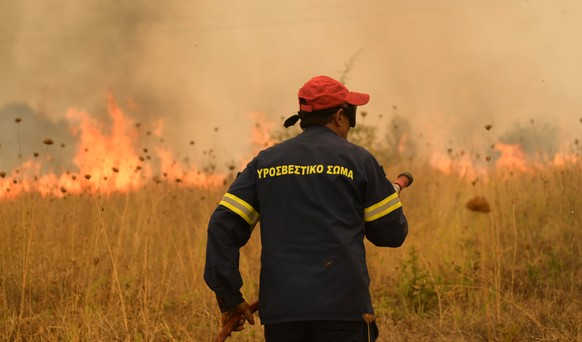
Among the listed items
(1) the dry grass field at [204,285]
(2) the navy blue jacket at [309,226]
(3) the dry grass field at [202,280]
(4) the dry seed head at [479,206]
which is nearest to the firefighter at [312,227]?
(2) the navy blue jacket at [309,226]

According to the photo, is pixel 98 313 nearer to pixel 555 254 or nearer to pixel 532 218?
pixel 555 254

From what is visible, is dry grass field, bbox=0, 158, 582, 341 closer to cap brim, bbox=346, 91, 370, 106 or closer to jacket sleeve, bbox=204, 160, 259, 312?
cap brim, bbox=346, 91, 370, 106

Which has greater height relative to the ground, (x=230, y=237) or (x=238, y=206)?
(x=238, y=206)

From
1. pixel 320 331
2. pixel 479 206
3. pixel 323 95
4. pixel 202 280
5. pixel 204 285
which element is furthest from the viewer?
pixel 202 280

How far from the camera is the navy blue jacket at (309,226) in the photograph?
320 cm

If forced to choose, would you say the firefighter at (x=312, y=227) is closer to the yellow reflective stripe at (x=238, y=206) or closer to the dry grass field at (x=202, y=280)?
the yellow reflective stripe at (x=238, y=206)

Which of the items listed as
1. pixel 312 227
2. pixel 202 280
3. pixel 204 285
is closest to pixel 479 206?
pixel 312 227

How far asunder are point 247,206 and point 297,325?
0.60 m

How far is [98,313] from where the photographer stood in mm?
5695

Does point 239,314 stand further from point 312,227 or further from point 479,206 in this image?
point 479,206

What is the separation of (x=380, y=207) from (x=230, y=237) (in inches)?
28.0

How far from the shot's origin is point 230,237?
3398mm

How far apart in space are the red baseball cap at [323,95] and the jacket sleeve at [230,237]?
42 cm

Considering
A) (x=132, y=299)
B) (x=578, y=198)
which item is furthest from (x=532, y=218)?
(x=132, y=299)
